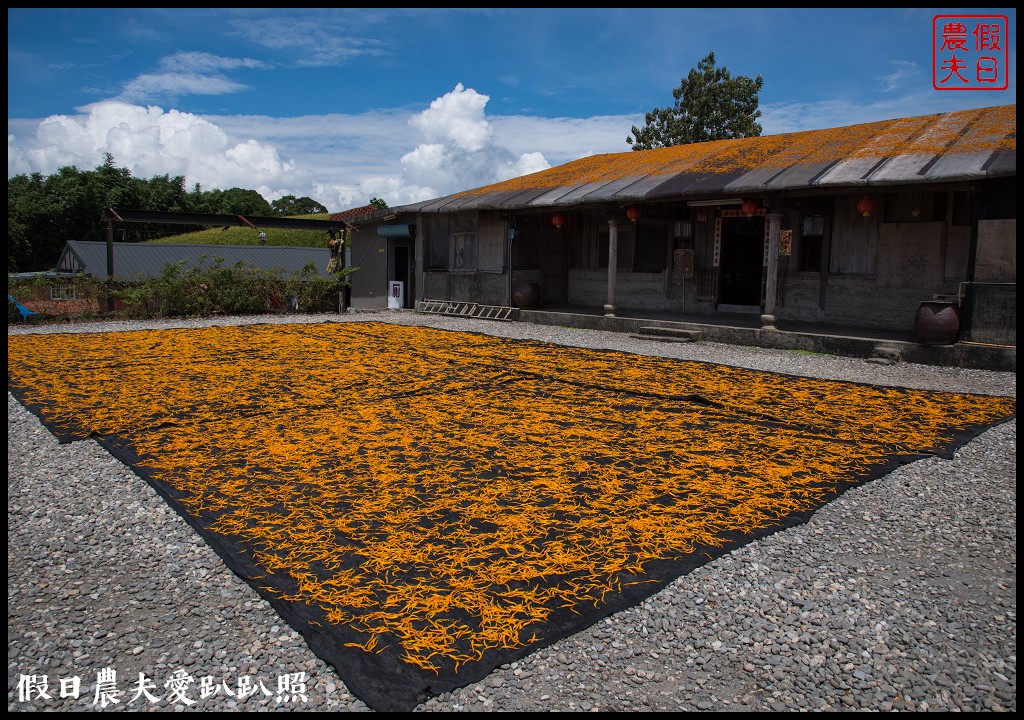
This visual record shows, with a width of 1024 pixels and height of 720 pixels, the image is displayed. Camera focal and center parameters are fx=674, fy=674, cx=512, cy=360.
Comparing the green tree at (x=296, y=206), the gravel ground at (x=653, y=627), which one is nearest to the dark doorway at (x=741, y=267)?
the gravel ground at (x=653, y=627)

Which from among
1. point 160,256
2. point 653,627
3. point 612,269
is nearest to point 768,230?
point 612,269

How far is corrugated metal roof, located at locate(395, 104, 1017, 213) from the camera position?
932 cm

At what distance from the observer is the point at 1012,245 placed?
873 centimetres

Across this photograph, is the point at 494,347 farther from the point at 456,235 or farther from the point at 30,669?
the point at 30,669

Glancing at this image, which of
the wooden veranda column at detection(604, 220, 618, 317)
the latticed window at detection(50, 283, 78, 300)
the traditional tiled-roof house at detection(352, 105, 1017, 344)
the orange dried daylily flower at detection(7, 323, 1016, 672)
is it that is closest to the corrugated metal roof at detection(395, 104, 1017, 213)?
the traditional tiled-roof house at detection(352, 105, 1017, 344)

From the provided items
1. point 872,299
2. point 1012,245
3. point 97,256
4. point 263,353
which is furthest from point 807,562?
point 97,256

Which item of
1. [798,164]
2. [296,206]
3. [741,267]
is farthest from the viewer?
[296,206]

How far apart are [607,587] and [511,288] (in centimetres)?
1285

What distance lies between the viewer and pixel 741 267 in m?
14.1

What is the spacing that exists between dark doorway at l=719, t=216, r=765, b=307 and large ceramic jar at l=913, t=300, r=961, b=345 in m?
4.50

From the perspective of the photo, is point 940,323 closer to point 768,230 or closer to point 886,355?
point 886,355

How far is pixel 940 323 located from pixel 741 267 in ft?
17.3

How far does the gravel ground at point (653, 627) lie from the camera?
234cm

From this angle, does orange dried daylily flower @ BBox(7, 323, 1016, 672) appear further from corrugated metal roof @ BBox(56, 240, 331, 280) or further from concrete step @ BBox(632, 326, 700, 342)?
corrugated metal roof @ BBox(56, 240, 331, 280)
